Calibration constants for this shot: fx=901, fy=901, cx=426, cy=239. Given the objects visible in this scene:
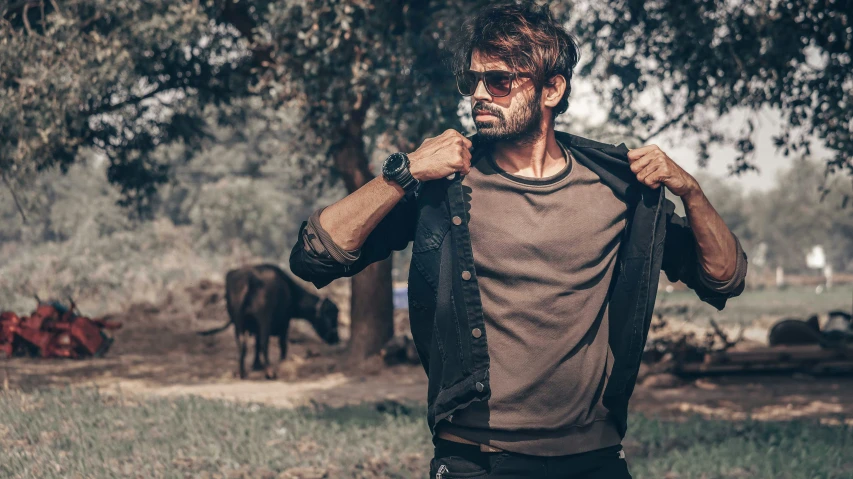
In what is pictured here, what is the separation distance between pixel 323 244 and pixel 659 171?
1148 millimetres

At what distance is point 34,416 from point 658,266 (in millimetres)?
7760

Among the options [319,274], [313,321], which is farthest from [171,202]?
[319,274]

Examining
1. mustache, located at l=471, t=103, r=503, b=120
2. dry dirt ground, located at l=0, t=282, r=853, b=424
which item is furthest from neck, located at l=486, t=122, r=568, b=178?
dry dirt ground, located at l=0, t=282, r=853, b=424

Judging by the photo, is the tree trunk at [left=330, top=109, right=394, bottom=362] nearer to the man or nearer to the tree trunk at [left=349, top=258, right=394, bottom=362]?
the tree trunk at [left=349, top=258, right=394, bottom=362]

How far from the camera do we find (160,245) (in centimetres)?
5044

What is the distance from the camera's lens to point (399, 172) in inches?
115

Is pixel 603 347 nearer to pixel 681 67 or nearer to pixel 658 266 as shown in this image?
pixel 658 266

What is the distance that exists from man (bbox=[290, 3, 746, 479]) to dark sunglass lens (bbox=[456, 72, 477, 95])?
0.01 metres

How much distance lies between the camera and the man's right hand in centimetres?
296

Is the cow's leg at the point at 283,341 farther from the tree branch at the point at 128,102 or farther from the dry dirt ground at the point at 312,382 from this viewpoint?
the tree branch at the point at 128,102

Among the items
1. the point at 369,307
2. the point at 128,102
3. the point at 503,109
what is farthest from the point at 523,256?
the point at 128,102

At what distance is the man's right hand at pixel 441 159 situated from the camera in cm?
296

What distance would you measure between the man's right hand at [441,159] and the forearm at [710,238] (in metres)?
0.76

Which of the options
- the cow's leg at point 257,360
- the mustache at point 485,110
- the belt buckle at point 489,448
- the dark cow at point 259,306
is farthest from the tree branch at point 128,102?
A: the belt buckle at point 489,448
